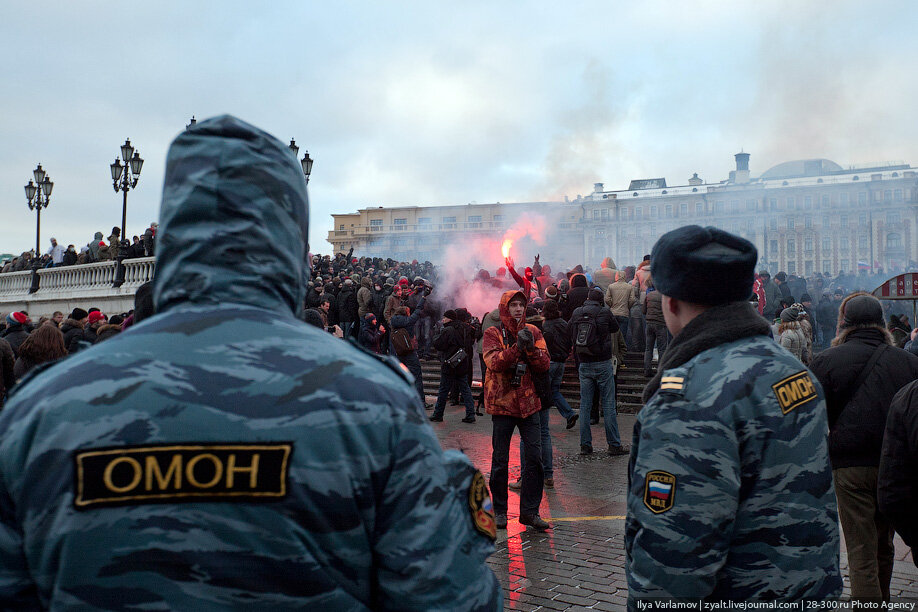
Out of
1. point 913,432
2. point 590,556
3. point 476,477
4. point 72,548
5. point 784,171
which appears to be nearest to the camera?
point 72,548

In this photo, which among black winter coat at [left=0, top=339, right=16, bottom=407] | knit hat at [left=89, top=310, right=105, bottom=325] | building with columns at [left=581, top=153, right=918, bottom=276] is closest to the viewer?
black winter coat at [left=0, top=339, right=16, bottom=407]

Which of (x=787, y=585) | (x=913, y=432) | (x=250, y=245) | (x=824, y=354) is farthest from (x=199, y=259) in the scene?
(x=824, y=354)

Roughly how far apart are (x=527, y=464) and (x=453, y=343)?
213 inches

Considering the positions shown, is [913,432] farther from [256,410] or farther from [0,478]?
[0,478]

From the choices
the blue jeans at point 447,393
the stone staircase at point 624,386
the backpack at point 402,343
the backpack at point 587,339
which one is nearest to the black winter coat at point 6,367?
the backpack at point 402,343

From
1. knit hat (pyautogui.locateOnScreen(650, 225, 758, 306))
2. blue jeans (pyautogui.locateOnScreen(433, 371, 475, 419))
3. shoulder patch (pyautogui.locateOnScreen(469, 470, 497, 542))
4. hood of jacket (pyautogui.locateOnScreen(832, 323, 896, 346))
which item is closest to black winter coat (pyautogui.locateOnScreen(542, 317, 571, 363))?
blue jeans (pyautogui.locateOnScreen(433, 371, 475, 419))

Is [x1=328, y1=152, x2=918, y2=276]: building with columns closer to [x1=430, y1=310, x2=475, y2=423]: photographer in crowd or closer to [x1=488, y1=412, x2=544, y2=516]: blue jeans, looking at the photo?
[x1=430, y1=310, x2=475, y2=423]: photographer in crowd

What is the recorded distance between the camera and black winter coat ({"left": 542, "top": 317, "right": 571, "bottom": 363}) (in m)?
9.62

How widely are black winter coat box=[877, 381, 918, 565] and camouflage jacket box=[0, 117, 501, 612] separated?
3.00 meters

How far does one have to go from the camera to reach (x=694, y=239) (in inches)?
93.9

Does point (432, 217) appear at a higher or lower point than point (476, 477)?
higher

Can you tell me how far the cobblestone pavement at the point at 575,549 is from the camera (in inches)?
193

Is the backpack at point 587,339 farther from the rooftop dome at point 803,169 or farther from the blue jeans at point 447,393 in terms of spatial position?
the rooftop dome at point 803,169

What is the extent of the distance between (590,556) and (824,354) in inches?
93.5
